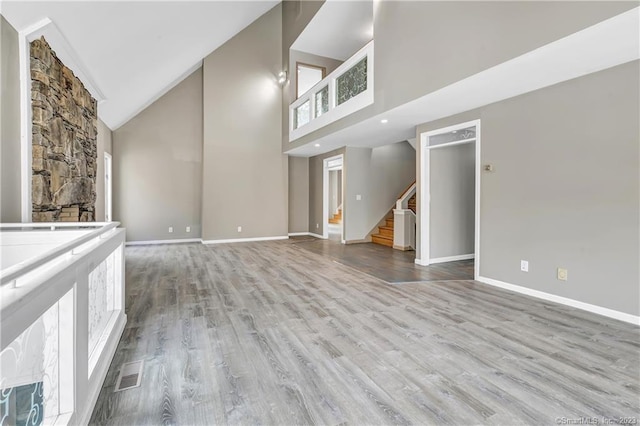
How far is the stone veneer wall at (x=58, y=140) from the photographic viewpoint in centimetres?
290

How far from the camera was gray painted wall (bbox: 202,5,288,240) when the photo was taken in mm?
7816

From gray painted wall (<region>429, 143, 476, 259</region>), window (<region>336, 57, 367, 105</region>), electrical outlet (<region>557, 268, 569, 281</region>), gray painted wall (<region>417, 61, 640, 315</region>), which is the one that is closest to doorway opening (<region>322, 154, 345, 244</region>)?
window (<region>336, 57, 367, 105</region>)

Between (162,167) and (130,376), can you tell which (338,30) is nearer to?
(162,167)

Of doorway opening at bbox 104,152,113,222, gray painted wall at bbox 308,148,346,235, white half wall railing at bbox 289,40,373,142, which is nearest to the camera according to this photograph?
white half wall railing at bbox 289,40,373,142

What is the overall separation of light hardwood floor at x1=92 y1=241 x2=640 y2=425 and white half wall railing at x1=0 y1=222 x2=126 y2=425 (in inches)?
11.1

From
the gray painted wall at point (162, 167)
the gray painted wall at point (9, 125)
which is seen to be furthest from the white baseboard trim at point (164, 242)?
the gray painted wall at point (9, 125)

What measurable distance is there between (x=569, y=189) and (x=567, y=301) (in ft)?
3.97

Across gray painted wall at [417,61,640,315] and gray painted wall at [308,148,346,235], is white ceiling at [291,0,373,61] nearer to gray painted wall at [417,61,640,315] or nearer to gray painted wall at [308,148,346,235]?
gray painted wall at [308,148,346,235]

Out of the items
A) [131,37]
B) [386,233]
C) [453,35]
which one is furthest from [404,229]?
[131,37]

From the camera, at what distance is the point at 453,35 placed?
3.37 meters

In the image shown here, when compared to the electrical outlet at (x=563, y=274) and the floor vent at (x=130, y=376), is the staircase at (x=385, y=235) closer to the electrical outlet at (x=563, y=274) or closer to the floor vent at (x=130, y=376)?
the electrical outlet at (x=563, y=274)

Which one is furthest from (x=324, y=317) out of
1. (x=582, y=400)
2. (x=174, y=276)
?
(x=174, y=276)

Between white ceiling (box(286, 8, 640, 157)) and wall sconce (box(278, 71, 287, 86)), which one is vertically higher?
wall sconce (box(278, 71, 287, 86))

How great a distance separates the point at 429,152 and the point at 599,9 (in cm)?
306
